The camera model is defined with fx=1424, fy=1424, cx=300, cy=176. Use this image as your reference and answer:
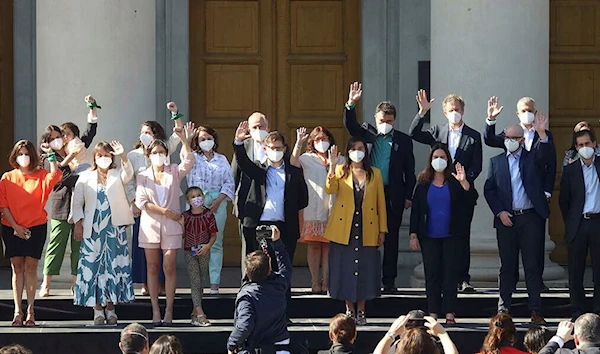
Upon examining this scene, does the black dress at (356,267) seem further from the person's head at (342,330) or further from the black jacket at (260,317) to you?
the person's head at (342,330)

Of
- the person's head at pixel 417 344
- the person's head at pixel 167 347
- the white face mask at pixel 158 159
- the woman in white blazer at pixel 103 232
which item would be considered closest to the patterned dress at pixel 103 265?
the woman in white blazer at pixel 103 232

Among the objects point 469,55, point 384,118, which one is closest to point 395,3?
point 469,55

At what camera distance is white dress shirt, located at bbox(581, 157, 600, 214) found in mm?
13633

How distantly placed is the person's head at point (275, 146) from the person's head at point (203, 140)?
1040 millimetres

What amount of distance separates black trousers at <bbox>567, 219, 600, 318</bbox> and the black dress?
1.86m

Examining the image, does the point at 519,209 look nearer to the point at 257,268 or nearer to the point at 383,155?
the point at 383,155

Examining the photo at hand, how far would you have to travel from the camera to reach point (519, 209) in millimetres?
13789

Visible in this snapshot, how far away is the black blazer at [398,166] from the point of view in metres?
14.6

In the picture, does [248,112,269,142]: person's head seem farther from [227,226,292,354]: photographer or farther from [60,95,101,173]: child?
[227,226,292,354]: photographer

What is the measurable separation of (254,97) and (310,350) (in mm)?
5480

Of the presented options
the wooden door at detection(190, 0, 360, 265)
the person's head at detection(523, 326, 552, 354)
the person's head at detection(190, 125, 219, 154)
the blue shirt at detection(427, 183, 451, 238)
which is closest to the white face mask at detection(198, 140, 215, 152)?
the person's head at detection(190, 125, 219, 154)

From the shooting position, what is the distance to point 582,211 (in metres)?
13.7

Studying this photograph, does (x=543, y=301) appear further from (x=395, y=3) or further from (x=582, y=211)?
(x=395, y=3)

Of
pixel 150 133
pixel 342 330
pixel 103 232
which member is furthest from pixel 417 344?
pixel 150 133
